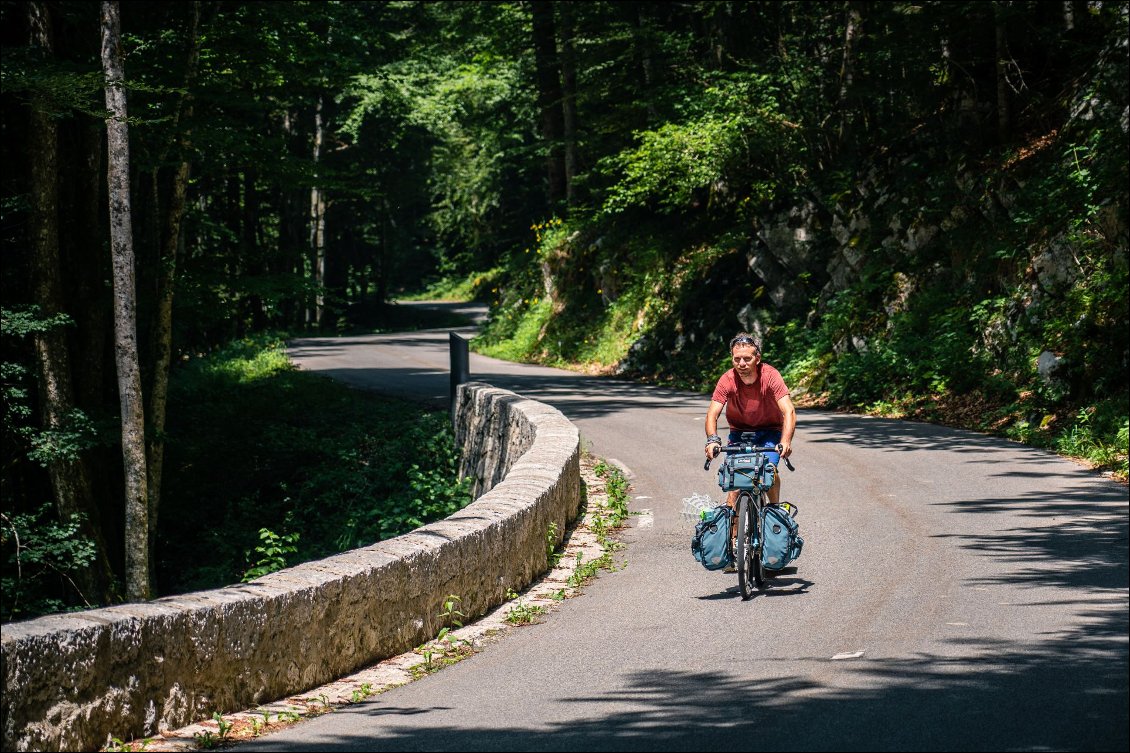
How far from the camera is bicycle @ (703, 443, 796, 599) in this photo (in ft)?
27.0

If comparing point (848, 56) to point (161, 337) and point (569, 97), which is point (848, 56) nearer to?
point (569, 97)

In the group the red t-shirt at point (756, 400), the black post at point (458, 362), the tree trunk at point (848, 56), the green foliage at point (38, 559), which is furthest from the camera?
the tree trunk at point (848, 56)

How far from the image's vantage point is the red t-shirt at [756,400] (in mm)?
8695

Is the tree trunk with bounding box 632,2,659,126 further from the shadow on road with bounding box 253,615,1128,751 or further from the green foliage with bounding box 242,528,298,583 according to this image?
the shadow on road with bounding box 253,615,1128,751

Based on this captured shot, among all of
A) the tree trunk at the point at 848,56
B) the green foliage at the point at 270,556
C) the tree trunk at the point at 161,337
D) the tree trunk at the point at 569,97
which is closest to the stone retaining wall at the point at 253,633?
the green foliage at the point at 270,556

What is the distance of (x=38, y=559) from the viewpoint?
14953 mm

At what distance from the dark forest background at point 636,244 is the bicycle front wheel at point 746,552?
6.77 meters

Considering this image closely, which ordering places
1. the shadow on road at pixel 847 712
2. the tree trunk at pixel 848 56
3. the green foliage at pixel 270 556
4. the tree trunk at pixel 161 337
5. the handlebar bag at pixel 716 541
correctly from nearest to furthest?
the shadow on road at pixel 847 712, the handlebar bag at pixel 716 541, the green foliage at pixel 270 556, the tree trunk at pixel 161 337, the tree trunk at pixel 848 56

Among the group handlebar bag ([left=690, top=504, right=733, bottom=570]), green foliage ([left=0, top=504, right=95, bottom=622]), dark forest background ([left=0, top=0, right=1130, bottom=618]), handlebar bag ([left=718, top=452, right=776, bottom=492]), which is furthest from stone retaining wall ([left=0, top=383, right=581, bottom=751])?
green foliage ([left=0, top=504, right=95, bottom=622])

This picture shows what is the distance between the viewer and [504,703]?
5945 mm

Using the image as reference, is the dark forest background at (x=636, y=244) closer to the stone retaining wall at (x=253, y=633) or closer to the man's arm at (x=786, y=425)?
the stone retaining wall at (x=253, y=633)

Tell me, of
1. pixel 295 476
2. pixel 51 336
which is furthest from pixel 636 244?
pixel 51 336

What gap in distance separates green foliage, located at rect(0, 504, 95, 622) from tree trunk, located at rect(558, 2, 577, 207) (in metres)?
20.1

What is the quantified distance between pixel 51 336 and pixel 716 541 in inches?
444
